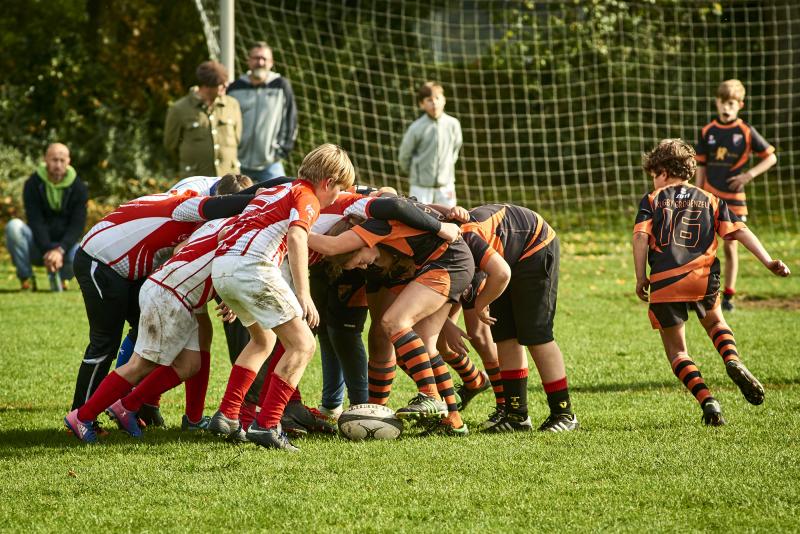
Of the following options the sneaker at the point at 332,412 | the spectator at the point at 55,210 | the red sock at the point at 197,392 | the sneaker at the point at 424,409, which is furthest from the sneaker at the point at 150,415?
the spectator at the point at 55,210

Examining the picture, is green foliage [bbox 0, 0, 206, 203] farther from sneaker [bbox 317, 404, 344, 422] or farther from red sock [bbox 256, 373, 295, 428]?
red sock [bbox 256, 373, 295, 428]

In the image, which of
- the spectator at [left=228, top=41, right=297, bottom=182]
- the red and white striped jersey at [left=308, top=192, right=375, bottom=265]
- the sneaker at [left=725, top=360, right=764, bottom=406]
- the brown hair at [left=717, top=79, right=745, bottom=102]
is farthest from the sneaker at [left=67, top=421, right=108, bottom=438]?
the brown hair at [left=717, top=79, right=745, bottom=102]

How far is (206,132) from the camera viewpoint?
35.0 feet

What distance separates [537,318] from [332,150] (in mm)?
1431

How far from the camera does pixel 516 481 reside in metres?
4.43

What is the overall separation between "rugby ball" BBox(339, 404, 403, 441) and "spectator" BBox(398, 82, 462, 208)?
6769 millimetres

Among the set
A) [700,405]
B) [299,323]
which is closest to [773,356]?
[700,405]

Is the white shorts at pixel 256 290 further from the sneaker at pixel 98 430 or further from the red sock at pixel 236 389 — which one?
the sneaker at pixel 98 430

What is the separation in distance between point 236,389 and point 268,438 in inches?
12.1

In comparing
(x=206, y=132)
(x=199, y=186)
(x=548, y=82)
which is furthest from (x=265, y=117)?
(x=548, y=82)

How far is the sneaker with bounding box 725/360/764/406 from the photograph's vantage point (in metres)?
5.55

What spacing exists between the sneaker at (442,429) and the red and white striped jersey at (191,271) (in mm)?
1316

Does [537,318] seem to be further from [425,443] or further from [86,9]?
[86,9]

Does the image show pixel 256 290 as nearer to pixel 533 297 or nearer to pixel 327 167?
pixel 327 167
